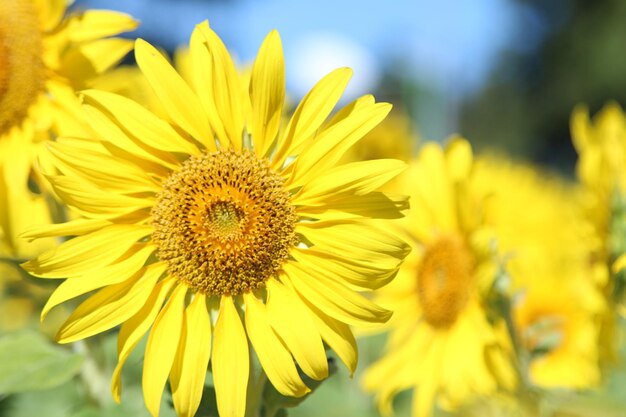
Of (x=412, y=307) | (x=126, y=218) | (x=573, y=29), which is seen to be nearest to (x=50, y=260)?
(x=126, y=218)

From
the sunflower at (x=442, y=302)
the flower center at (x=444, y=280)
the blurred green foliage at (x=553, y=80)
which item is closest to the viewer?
the sunflower at (x=442, y=302)

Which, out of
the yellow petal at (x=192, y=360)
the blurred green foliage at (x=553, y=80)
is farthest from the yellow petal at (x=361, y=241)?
the blurred green foliage at (x=553, y=80)

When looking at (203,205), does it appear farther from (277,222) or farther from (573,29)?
(573,29)

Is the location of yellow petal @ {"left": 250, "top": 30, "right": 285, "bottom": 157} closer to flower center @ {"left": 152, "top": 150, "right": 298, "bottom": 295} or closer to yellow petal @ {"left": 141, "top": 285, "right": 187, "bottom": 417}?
flower center @ {"left": 152, "top": 150, "right": 298, "bottom": 295}

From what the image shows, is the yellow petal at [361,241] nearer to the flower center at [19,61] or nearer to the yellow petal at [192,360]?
the yellow petal at [192,360]

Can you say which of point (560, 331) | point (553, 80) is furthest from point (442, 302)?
point (553, 80)

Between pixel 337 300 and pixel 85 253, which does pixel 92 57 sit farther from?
pixel 337 300
